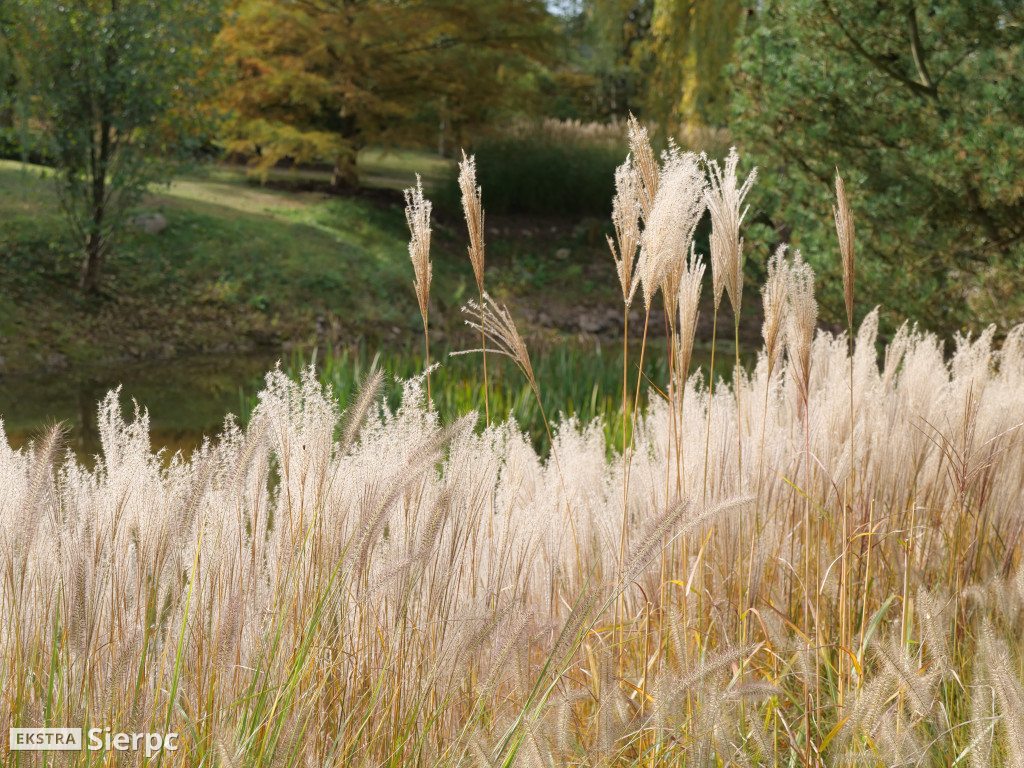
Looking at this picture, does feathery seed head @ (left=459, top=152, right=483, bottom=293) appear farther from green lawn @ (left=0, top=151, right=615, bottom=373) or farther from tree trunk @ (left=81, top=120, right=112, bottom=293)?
tree trunk @ (left=81, top=120, right=112, bottom=293)

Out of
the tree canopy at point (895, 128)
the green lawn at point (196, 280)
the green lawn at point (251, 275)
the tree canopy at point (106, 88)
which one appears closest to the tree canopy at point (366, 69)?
the green lawn at point (251, 275)

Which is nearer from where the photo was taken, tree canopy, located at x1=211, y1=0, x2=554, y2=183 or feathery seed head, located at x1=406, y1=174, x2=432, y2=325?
feathery seed head, located at x1=406, y1=174, x2=432, y2=325

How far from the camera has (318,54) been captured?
14305 millimetres

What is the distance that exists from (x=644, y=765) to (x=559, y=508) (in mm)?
961

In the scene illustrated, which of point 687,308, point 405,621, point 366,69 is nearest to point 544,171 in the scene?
point 366,69

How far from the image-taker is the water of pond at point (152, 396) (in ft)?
22.6

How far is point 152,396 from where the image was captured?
27.0 ft

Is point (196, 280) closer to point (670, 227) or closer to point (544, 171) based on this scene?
point (544, 171)

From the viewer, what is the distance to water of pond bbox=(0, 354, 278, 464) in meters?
6.88

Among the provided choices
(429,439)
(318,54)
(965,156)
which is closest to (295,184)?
(318,54)

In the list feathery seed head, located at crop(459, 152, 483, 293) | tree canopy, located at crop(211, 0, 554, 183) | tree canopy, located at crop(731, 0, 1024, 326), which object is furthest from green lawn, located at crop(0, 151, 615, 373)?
feathery seed head, located at crop(459, 152, 483, 293)

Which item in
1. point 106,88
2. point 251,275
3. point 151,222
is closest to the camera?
point 106,88

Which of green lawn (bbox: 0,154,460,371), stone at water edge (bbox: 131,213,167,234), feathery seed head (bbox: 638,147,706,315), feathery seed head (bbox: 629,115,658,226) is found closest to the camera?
feathery seed head (bbox: 638,147,706,315)

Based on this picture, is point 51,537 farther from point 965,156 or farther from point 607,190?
point 607,190
